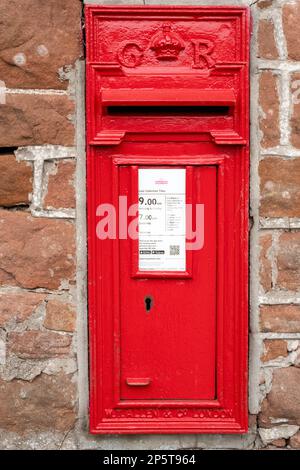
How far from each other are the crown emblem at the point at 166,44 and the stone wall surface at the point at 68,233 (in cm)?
16

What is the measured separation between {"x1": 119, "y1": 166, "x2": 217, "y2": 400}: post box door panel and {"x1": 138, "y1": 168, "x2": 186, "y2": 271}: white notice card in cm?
3

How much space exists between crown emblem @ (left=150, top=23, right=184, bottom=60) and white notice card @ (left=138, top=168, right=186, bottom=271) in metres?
0.48

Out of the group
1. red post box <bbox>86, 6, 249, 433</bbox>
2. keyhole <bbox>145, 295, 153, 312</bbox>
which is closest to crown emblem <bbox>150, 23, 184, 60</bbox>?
red post box <bbox>86, 6, 249, 433</bbox>

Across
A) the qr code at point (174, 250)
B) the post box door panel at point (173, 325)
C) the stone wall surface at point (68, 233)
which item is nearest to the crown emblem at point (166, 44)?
the stone wall surface at point (68, 233)

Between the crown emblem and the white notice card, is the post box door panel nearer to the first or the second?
the white notice card

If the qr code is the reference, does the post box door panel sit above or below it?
below

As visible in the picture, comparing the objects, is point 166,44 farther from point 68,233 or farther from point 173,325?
point 173,325

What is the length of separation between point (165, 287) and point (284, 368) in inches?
24.8

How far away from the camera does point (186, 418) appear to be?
92.5 inches

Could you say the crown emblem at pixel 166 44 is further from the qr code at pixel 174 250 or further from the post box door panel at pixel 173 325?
the qr code at pixel 174 250

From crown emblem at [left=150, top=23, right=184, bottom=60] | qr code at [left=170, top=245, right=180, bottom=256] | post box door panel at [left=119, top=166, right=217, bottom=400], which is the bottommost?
post box door panel at [left=119, top=166, right=217, bottom=400]

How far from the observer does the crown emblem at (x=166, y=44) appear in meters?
2.20

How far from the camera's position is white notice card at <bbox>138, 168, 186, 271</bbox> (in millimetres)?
2244
